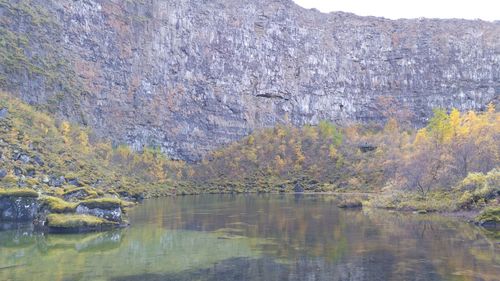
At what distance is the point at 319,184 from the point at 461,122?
51.8 m

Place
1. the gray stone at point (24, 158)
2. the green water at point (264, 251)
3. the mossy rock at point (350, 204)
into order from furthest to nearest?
1. the mossy rock at point (350, 204)
2. the gray stone at point (24, 158)
3. the green water at point (264, 251)

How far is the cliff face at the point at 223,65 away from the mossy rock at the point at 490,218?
293 ft

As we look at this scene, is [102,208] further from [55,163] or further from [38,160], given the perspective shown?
[55,163]

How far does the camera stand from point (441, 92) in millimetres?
168250

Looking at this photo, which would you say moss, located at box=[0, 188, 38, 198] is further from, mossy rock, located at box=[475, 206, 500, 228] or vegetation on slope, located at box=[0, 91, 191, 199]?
mossy rock, located at box=[475, 206, 500, 228]

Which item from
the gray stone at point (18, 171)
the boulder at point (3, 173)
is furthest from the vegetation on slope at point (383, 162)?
the boulder at point (3, 173)

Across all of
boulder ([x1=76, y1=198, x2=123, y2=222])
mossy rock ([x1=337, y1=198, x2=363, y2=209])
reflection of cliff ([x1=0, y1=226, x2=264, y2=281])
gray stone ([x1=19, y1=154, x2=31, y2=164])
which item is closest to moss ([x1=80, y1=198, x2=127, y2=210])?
boulder ([x1=76, y1=198, x2=123, y2=222])

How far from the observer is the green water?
23.6 m

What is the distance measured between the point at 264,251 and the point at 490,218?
21531 millimetres

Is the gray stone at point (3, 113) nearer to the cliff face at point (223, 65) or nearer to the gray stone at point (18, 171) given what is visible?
the gray stone at point (18, 171)

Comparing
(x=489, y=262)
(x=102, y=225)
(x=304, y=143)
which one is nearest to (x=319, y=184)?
(x=304, y=143)

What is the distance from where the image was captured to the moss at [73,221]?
40406 mm

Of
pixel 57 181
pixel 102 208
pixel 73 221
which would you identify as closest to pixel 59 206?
pixel 73 221

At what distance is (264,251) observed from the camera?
2988 cm
